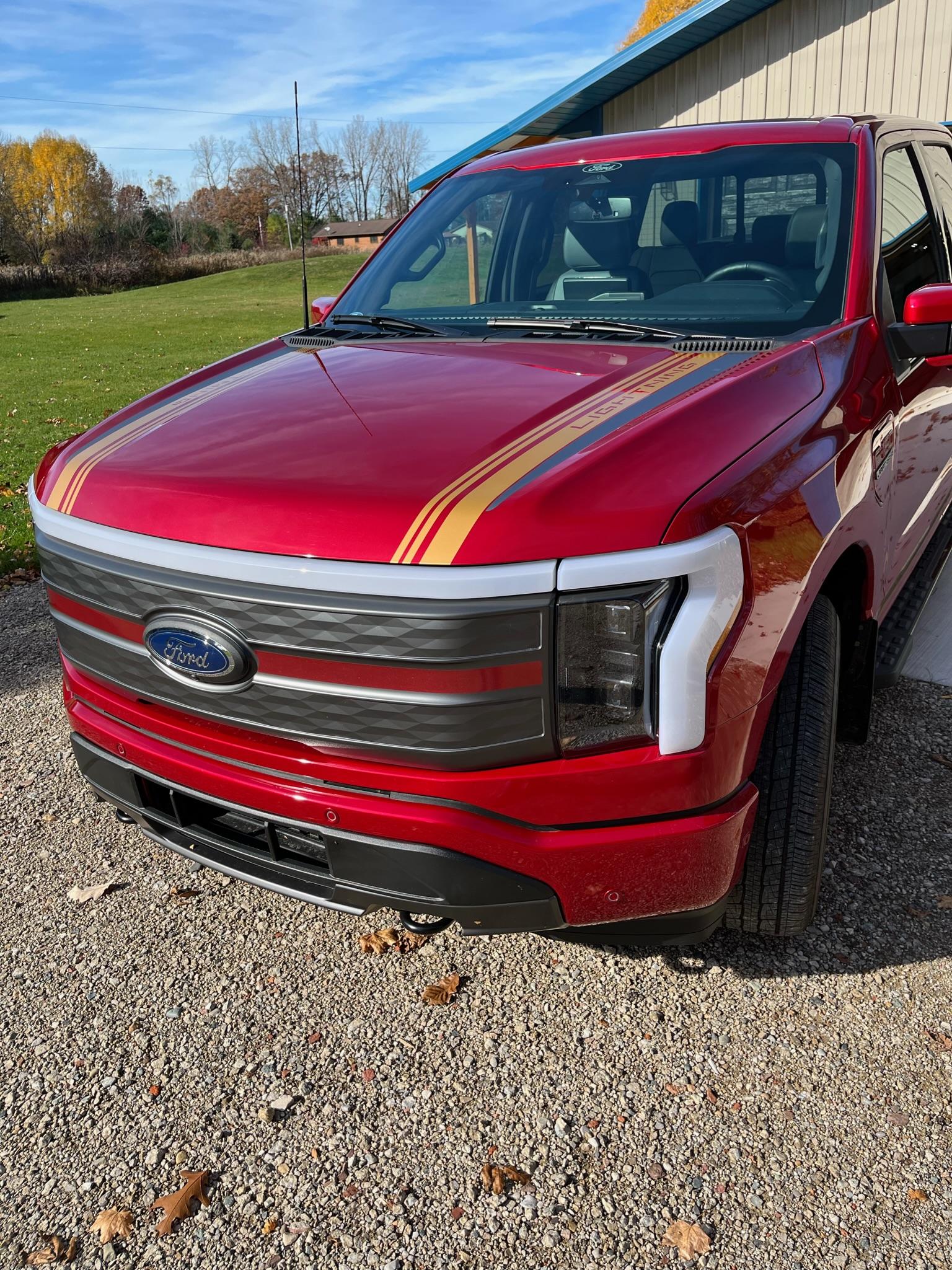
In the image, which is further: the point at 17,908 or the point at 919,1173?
the point at 17,908

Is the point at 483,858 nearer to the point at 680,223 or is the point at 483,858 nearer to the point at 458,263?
the point at 680,223

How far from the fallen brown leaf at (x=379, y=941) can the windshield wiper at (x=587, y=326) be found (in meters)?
1.70

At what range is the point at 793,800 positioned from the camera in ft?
7.30

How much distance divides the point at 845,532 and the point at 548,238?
1.59 metres

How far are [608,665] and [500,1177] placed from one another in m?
1.05

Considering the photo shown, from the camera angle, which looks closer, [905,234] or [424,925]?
[424,925]

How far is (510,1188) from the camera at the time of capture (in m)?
1.96

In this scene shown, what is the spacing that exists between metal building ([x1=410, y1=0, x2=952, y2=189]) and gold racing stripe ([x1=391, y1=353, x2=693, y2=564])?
919cm

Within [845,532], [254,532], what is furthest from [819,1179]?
[254,532]

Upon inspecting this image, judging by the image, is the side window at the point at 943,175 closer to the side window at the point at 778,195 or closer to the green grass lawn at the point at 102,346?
the side window at the point at 778,195

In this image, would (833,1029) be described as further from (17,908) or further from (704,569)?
(17,908)

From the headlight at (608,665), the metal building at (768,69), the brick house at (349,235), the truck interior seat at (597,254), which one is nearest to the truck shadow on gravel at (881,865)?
the headlight at (608,665)

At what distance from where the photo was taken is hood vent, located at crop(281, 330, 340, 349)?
300 centimetres

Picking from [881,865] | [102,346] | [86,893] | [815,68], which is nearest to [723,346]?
[881,865]
